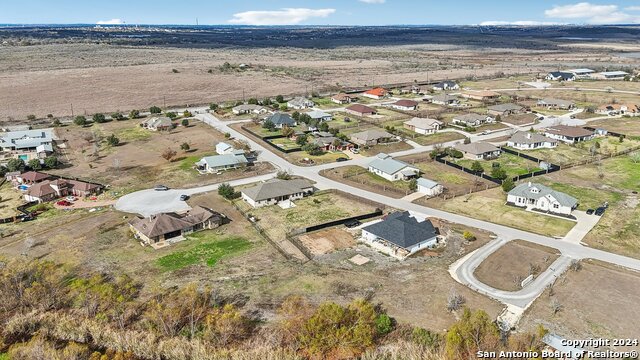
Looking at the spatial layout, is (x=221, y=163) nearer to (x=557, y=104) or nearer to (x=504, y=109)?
(x=504, y=109)

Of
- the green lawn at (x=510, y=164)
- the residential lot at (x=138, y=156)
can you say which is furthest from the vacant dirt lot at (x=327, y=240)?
the green lawn at (x=510, y=164)

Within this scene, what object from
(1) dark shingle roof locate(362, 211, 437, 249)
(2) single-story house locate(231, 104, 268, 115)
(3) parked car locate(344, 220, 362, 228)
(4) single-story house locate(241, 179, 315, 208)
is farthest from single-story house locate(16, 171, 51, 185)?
(2) single-story house locate(231, 104, 268, 115)

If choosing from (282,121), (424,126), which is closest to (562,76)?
(424,126)

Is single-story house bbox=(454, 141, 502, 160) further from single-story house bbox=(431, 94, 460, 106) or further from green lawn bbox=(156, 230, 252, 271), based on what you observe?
single-story house bbox=(431, 94, 460, 106)

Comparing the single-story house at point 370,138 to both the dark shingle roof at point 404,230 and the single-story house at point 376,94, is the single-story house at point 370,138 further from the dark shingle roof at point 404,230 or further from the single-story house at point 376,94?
the single-story house at point 376,94

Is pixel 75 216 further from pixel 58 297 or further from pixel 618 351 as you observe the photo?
pixel 618 351

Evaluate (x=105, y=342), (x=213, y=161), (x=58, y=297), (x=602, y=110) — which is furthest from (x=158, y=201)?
(x=602, y=110)
